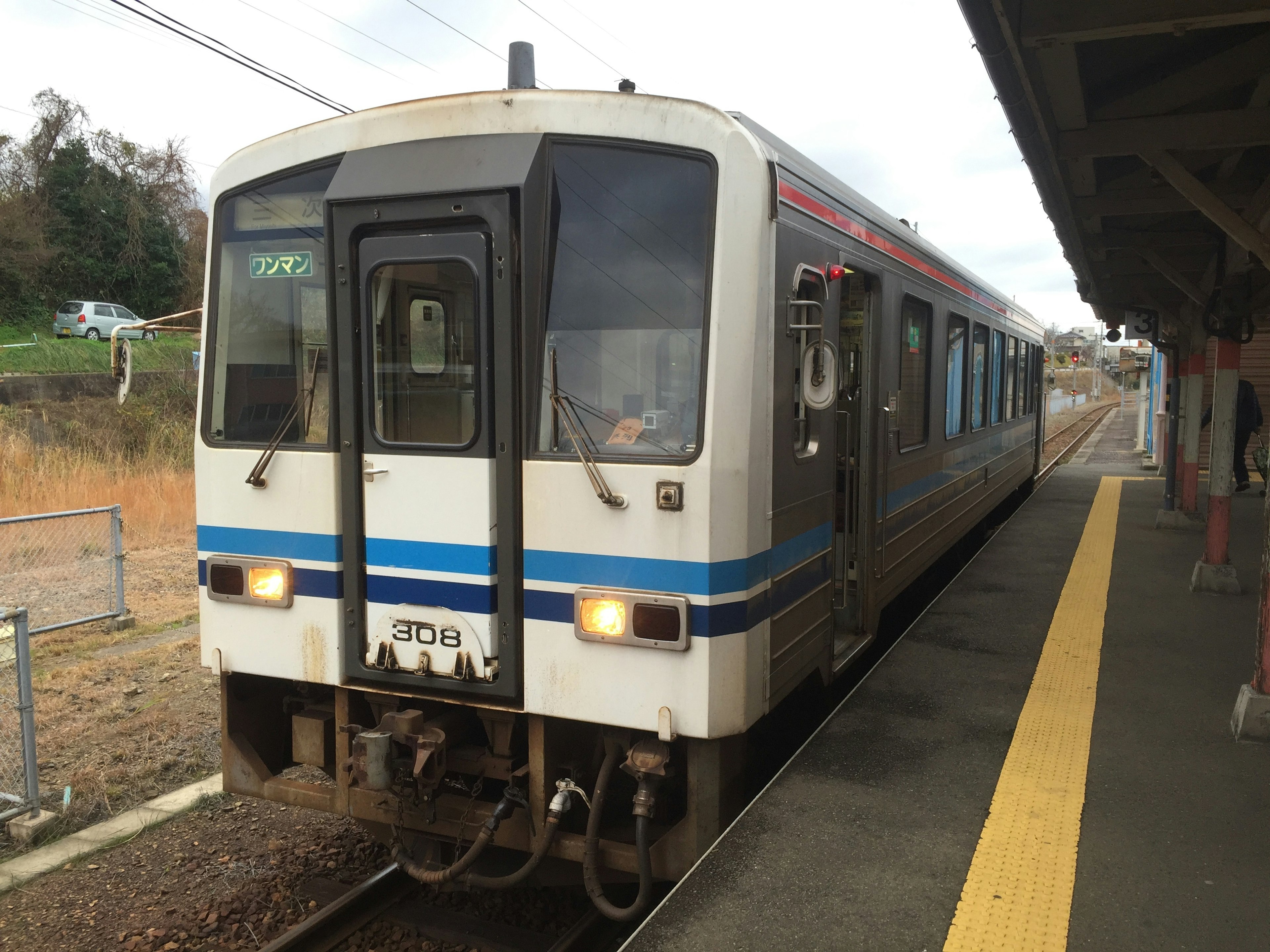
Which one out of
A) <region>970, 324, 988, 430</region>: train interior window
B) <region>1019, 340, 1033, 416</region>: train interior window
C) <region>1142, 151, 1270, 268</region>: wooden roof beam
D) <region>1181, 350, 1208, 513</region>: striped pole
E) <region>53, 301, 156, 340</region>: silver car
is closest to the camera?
<region>1142, 151, 1270, 268</region>: wooden roof beam

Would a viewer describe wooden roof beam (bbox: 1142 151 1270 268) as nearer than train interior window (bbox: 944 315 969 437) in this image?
Yes

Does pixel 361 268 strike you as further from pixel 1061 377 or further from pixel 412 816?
pixel 1061 377

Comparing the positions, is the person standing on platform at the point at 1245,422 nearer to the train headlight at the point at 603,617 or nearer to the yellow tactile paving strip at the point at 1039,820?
the yellow tactile paving strip at the point at 1039,820

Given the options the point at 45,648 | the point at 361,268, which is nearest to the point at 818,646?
the point at 361,268

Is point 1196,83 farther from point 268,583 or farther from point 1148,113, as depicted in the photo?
point 268,583

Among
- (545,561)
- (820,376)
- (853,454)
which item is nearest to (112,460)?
(853,454)

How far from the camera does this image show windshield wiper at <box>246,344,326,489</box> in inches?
149

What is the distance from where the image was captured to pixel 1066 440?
32.0 meters

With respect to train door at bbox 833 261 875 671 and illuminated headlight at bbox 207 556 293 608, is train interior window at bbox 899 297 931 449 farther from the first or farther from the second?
illuminated headlight at bbox 207 556 293 608

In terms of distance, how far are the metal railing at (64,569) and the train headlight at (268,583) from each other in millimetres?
4603

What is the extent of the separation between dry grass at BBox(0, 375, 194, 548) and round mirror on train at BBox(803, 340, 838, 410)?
10.0 m

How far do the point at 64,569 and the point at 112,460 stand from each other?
29.6ft

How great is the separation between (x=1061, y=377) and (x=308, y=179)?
120m

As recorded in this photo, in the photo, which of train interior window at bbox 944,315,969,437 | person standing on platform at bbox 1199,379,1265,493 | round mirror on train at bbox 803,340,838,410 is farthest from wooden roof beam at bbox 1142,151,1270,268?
person standing on platform at bbox 1199,379,1265,493
